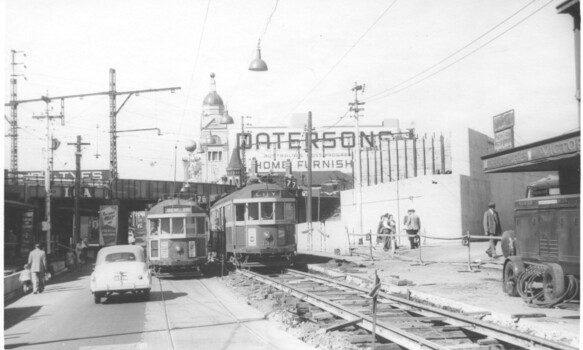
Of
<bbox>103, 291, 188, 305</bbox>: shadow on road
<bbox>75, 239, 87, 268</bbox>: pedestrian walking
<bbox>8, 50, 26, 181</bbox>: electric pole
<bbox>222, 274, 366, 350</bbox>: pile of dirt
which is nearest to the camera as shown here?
<bbox>222, 274, 366, 350</bbox>: pile of dirt

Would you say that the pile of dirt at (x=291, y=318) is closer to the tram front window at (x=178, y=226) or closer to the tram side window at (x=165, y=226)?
the tram front window at (x=178, y=226)

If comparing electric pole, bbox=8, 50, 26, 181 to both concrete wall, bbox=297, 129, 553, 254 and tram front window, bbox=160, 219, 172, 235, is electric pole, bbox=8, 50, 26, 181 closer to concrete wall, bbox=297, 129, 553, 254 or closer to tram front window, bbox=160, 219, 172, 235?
tram front window, bbox=160, 219, 172, 235

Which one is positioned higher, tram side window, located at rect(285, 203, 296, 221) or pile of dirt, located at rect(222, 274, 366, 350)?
tram side window, located at rect(285, 203, 296, 221)

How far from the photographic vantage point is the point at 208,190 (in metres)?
62.7

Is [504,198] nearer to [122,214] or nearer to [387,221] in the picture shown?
[387,221]

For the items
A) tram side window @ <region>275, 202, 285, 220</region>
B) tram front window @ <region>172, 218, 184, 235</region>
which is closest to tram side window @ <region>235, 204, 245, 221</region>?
tram side window @ <region>275, 202, 285, 220</region>

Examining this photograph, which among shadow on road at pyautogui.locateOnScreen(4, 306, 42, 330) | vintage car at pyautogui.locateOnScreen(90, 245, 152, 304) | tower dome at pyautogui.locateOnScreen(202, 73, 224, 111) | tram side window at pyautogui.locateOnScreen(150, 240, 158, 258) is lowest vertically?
shadow on road at pyautogui.locateOnScreen(4, 306, 42, 330)

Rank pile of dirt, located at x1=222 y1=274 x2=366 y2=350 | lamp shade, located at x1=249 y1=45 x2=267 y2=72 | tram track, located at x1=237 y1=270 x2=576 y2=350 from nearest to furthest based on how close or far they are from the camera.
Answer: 1. tram track, located at x1=237 y1=270 x2=576 y2=350
2. pile of dirt, located at x1=222 y1=274 x2=366 y2=350
3. lamp shade, located at x1=249 y1=45 x2=267 y2=72

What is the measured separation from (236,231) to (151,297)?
6.01 m

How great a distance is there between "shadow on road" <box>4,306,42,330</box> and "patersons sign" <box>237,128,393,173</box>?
7726 centimetres

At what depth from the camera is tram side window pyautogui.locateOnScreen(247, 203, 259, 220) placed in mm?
23031

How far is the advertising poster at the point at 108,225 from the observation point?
38.0 meters

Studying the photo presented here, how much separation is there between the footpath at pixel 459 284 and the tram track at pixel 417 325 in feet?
2.32

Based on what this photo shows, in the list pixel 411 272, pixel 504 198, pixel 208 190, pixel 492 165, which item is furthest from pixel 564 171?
pixel 208 190
